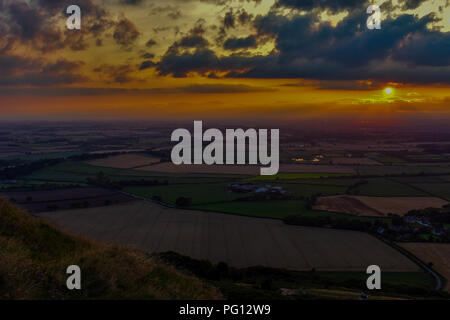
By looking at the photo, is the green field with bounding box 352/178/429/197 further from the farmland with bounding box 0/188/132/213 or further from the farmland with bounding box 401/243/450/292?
the farmland with bounding box 0/188/132/213

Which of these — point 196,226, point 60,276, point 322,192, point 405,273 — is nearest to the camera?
point 60,276

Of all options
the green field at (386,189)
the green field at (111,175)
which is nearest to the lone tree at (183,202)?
the green field at (111,175)

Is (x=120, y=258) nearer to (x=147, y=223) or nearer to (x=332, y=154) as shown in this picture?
(x=147, y=223)

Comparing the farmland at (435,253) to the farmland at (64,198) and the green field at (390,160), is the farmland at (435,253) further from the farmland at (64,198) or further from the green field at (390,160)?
the green field at (390,160)

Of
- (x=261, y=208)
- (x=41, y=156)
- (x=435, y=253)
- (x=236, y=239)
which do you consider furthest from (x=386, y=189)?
(x=41, y=156)

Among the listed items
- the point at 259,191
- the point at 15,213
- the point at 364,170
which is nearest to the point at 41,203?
the point at 259,191
